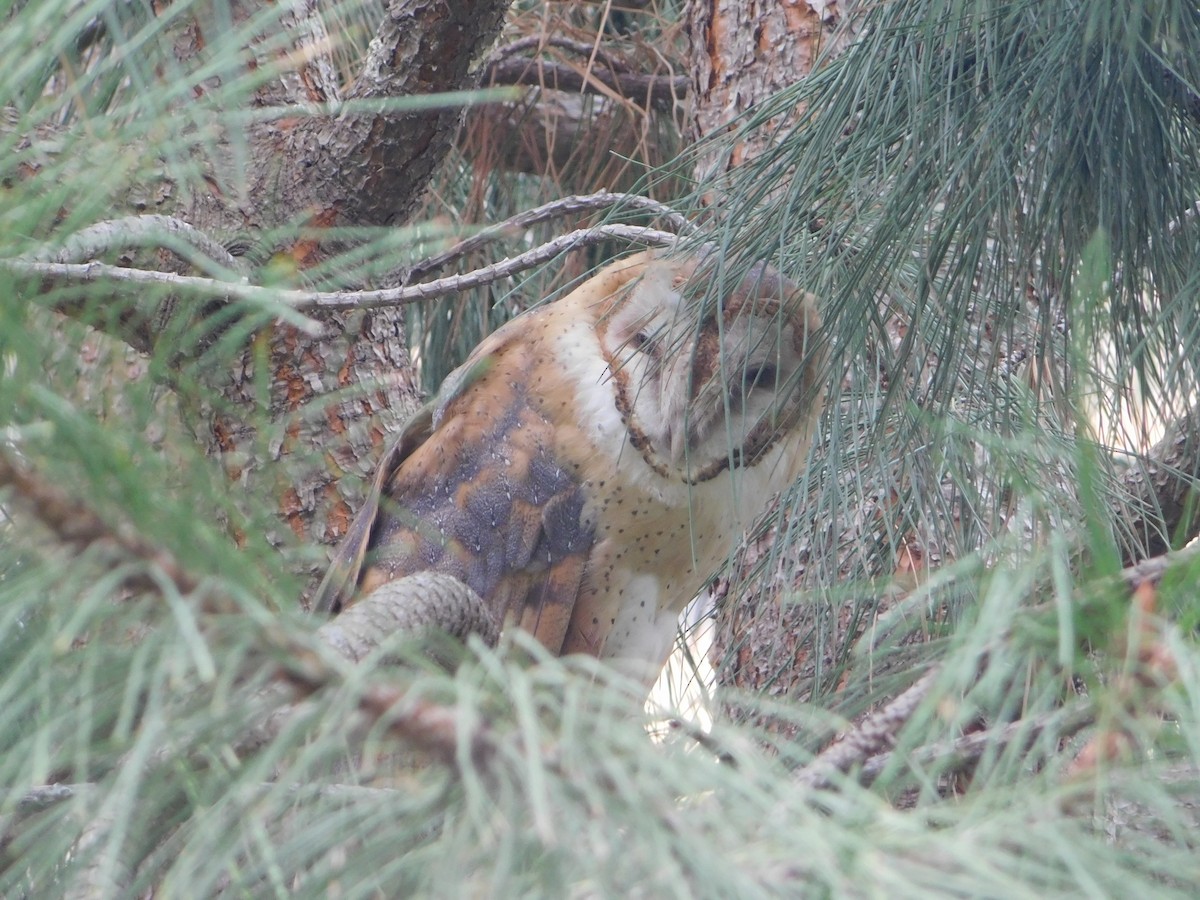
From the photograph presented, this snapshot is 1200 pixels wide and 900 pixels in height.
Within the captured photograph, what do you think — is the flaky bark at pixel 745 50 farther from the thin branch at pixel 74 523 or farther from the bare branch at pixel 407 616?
the thin branch at pixel 74 523

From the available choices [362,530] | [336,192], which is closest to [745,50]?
[336,192]

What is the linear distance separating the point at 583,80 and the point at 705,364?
1.23 meters

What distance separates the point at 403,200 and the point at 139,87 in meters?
1.17

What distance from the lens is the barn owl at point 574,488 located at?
1.55 meters

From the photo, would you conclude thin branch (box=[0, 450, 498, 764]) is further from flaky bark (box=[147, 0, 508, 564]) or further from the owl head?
flaky bark (box=[147, 0, 508, 564])

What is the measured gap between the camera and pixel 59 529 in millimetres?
488

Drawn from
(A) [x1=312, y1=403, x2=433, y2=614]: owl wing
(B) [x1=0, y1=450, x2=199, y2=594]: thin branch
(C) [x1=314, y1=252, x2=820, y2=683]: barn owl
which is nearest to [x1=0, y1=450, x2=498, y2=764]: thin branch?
(B) [x1=0, y1=450, x2=199, y2=594]: thin branch

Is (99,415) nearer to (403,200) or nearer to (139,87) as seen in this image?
(139,87)

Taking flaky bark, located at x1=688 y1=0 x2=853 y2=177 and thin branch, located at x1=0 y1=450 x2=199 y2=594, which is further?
flaky bark, located at x1=688 y1=0 x2=853 y2=177

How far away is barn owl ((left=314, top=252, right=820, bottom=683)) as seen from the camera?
5.09 ft

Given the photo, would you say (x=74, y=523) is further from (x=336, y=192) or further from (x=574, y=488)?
(x=336, y=192)

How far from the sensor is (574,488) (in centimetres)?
163

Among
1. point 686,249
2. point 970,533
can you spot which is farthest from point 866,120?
point 970,533

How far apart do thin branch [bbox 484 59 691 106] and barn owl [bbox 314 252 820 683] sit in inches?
36.1
